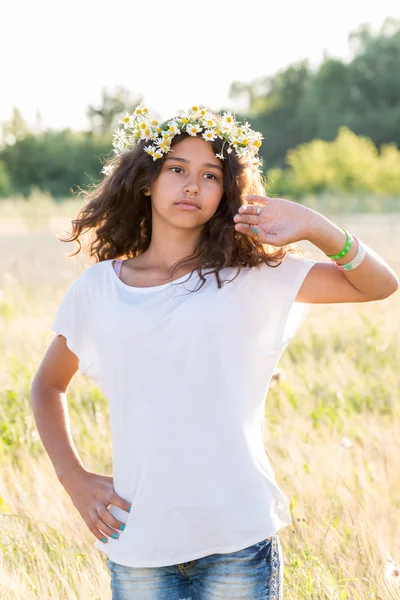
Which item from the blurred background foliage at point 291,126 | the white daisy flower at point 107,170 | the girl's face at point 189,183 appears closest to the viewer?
the girl's face at point 189,183

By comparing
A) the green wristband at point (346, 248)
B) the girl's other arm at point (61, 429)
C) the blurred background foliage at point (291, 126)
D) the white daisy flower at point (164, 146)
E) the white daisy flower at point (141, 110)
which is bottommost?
the blurred background foliage at point (291, 126)

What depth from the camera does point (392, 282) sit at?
2139mm

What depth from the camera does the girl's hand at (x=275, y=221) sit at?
80.4 inches

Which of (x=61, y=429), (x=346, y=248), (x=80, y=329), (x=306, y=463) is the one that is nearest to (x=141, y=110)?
(x=80, y=329)

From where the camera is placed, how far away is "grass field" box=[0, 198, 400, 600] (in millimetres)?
2756

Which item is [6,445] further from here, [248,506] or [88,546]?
[248,506]

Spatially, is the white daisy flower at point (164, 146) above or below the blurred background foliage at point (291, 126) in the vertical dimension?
above

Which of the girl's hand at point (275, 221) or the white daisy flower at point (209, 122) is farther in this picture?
the white daisy flower at point (209, 122)

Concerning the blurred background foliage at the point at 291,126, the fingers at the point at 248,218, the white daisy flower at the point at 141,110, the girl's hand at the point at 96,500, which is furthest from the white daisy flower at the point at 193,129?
the blurred background foliage at the point at 291,126

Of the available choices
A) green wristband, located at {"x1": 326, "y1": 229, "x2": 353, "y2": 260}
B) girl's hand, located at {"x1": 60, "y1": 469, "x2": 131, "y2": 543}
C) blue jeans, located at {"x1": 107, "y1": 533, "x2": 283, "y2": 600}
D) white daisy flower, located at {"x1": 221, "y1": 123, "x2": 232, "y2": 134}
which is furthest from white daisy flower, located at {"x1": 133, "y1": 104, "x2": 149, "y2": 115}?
blue jeans, located at {"x1": 107, "y1": 533, "x2": 283, "y2": 600}

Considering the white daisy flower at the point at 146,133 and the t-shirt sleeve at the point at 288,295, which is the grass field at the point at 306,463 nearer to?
the t-shirt sleeve at the point at 288,295

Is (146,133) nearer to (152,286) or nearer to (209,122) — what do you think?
(209,122)

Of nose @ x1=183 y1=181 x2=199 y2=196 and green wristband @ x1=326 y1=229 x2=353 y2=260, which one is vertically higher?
nose @ x1=183 y1=181 x2=199 y2=196

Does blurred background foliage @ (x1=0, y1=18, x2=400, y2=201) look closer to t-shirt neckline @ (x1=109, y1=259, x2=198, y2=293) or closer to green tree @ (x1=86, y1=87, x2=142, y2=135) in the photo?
green tree @ (x1=86, y1=87, x2=142, y2=135)
